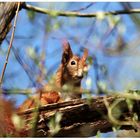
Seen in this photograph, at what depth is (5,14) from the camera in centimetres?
296

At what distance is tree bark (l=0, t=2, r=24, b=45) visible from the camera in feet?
9.67

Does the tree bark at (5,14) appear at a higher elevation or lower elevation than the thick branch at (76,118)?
higher

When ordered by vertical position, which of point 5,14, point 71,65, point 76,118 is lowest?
point 76,118

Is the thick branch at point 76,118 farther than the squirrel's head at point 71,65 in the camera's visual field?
No

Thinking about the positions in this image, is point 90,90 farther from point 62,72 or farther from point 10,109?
point 62,72

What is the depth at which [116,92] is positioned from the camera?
2020 mm

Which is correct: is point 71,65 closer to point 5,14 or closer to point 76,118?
point 76,118

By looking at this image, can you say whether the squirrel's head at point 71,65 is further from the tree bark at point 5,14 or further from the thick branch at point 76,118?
the tree bark at point 5,14

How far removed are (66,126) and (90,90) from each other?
1100mm

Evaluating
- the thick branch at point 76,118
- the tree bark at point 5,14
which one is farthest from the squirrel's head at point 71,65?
the tree bark at point 5,14

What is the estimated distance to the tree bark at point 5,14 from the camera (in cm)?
295

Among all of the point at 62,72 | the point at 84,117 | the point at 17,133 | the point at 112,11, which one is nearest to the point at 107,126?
the point at 84,117

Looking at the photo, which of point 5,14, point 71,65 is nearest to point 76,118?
point 5,14

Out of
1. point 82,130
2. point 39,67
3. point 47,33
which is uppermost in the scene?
point 47,33
